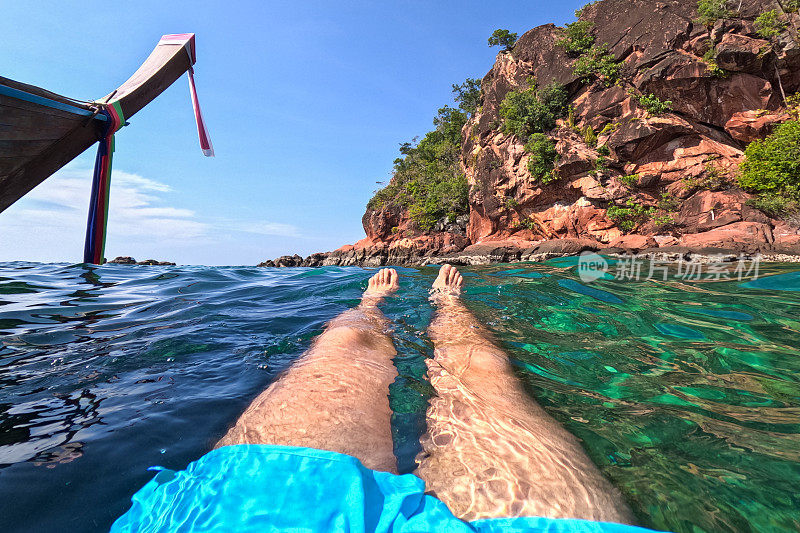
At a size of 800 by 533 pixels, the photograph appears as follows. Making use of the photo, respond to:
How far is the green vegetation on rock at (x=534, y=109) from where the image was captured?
14.3m

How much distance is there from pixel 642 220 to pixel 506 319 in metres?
12.6

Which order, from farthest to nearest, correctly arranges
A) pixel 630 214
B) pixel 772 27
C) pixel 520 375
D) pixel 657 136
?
pixel 630 214
pixel 657 136
pixel 772 27
pixel 520 375

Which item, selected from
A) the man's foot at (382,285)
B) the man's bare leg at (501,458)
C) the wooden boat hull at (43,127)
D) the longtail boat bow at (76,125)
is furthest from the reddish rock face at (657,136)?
the wooden boat hull at (43,127)

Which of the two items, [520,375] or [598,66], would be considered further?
[598,66]

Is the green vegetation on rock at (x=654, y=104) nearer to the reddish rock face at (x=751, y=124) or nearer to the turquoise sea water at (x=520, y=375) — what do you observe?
the reddish rock face at (x=751, y=124)

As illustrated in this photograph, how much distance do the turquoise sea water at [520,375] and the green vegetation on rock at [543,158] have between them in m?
11.3

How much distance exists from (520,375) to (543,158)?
1437cm

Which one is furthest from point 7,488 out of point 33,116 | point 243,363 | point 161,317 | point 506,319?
point 33,116

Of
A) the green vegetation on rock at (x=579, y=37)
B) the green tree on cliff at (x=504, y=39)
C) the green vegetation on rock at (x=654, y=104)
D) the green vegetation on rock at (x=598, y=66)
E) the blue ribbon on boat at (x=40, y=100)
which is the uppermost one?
the green tree on cliff at (x=504, y=39)

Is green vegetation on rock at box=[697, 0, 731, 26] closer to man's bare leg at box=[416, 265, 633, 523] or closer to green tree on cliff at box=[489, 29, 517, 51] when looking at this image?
green tree on cliff at box=[489, 29, 517, 51]

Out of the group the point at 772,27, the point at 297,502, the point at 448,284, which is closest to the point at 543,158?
the point at 772,27

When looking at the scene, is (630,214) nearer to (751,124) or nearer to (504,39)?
(751,124)

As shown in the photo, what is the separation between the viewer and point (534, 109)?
1438 centimetres

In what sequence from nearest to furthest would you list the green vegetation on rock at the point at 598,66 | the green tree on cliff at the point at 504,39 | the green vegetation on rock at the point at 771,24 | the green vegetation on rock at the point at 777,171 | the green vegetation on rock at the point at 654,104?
the green vegetation on rock at the point at 777,171, the green vegetation on rock at the point at 771,24, the green vegetation on rock at the point at 654,104, the green vegetation on rock at the point at 598,66, the green tree on cliff at the point at 504,39
